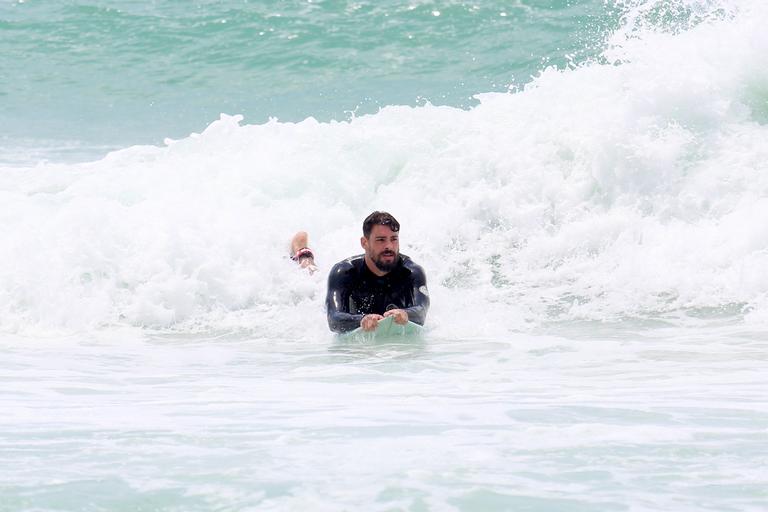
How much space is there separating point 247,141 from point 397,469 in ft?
33.5

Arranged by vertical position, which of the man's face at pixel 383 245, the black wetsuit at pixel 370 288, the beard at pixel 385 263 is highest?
the man's face at pixel 383 245

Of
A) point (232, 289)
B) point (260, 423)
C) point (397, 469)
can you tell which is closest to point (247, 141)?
point (232, 289)

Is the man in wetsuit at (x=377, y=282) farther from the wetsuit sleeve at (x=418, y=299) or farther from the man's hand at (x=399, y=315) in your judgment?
the man's hand at (x=399, y=315)

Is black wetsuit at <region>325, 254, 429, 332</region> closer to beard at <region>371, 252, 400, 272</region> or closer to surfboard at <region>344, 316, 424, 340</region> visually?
beard at <region>371, 252, 400, 272</region>

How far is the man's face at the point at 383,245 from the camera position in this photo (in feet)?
26.9

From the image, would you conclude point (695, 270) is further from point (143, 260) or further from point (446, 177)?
point (143, 260)

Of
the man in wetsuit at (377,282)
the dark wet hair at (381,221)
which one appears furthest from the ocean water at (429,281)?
the dark wet hair at (381,221)

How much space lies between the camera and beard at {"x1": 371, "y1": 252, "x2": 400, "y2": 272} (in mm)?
8258

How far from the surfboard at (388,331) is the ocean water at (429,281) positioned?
0.29ft

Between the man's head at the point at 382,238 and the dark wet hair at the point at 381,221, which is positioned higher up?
the dark wet hair at the point at 381,221

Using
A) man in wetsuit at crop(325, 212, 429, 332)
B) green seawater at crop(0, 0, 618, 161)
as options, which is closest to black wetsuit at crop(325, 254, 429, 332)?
man in wetsuit at crop(325, 212, 429, 332)

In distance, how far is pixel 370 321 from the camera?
25.6 feet

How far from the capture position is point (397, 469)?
4.27m

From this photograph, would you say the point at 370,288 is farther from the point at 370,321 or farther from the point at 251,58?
the point at 251,58
